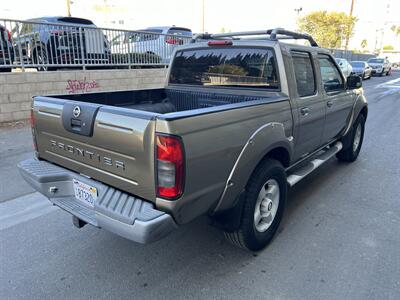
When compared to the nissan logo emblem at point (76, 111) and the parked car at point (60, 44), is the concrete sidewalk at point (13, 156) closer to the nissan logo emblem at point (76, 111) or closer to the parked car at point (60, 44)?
the parked car at point (60, 44)

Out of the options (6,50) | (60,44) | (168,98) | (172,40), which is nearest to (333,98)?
(168,98)

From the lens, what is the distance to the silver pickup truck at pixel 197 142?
2.12m

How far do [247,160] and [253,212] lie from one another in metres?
0.51

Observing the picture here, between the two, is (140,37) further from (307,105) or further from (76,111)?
(76,111)

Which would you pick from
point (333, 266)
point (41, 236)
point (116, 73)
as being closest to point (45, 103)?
point (41, 236)

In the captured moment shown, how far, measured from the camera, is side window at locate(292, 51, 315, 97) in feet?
11.3

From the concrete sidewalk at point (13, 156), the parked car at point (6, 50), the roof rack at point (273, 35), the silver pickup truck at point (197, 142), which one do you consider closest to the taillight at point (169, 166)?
the silver pickup truck at point (197, 142)

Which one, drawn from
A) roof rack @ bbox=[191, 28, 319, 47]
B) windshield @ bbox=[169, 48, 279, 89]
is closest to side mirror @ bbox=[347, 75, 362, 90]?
roof rack @ bbox=[191, 28, 319, 47]

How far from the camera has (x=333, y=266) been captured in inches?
111

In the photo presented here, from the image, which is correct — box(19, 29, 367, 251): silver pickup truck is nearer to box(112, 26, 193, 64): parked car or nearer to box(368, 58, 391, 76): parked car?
box(112, 26, 193, 64): parked car

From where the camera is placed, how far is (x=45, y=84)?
8.05m

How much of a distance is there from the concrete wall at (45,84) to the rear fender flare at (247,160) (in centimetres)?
681

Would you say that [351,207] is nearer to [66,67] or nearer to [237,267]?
[237,267]

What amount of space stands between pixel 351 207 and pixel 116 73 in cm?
781
